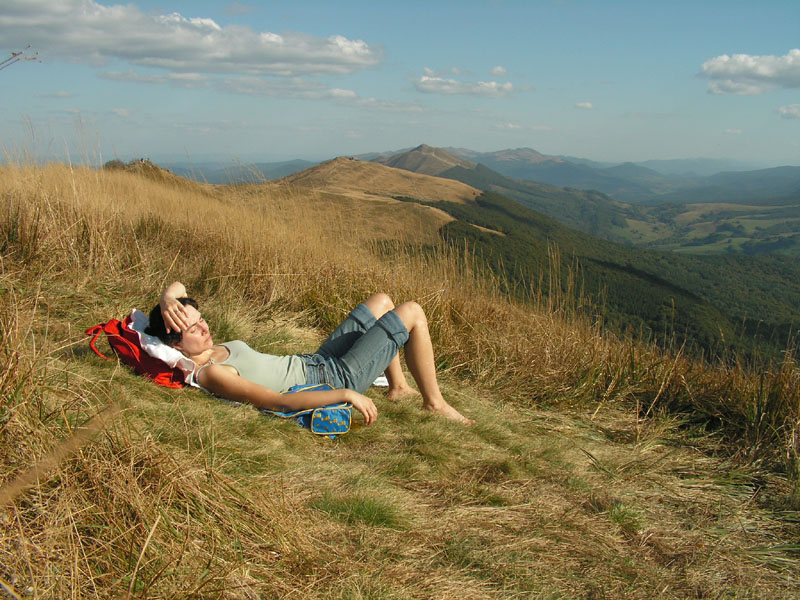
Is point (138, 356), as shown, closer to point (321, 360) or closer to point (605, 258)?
point (321, 360)

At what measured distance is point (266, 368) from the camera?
2.94m

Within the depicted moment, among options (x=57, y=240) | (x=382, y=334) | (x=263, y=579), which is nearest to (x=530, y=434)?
(x=382, y=334)

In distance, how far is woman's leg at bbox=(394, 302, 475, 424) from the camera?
3.29 meters

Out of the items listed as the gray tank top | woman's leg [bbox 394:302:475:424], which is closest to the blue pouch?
the gray tank top

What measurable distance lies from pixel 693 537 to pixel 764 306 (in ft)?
204

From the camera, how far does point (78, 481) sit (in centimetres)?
158

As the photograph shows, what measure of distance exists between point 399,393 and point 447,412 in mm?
361

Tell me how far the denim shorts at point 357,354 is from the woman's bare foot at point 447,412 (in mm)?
448

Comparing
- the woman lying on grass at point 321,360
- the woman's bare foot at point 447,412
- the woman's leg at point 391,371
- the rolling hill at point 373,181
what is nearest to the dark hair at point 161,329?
the woman lying on grass at point 321,360

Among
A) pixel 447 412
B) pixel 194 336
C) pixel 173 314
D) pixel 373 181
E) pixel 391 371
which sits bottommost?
pixel 447 412

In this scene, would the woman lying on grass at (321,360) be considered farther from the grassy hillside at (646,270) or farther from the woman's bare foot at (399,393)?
the grassy hillside at (646,270)

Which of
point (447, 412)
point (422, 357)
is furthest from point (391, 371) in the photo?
point (447, 412)

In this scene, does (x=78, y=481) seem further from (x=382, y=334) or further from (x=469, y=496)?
(x=382, y=334)

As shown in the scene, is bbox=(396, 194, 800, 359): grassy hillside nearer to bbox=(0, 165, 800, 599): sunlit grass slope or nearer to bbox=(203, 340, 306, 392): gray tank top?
bbox=(0, 165, 800, 599): sunlit grass slope
